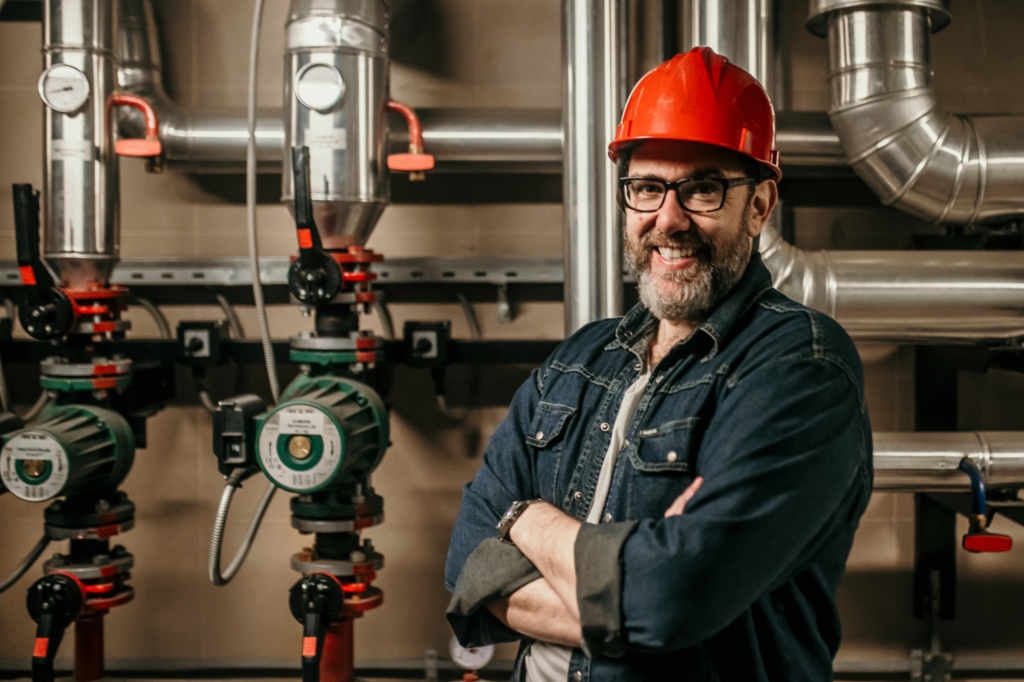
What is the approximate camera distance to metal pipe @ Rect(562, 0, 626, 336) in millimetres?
1701

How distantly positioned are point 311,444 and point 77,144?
911 millimetres

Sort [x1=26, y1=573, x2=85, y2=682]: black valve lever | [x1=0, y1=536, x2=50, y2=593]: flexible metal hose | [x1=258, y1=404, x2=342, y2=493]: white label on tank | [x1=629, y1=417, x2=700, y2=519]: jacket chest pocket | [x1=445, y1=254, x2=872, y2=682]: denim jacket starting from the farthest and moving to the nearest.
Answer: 1. [x1=0, y1=536, x2=50, y2=593]: flexible metal hose
2. [x1=26, y1=573, x2=85, y2=682]: black valve lever
3. [x1=258, y1=404, x2=342, y2=493]: white label on tank
4. [x1=629, y1=417, x2=700, y2=519]: jacket chest pocket
5. [x1=445, y1=254, x2=872, y2=682]: denim jacket

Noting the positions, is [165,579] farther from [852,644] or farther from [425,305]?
[852,644]

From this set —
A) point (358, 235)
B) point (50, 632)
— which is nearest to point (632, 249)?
point (358, 235)

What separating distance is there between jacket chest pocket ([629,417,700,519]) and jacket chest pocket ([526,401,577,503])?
129mm

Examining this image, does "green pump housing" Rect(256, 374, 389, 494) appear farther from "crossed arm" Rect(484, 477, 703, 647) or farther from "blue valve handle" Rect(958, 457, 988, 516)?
"blue valve handle" Rect(958, 457, 988, 516)

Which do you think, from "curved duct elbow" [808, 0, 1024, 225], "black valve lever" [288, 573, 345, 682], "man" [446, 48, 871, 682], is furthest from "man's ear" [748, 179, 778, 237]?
"black valve lever" [288, 573, 345, 682]

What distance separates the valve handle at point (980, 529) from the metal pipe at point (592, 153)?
902 mm

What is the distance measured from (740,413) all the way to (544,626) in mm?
338

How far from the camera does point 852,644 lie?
6.90 ft

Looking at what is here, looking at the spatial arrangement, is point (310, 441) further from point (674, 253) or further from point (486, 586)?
point (674, 253)

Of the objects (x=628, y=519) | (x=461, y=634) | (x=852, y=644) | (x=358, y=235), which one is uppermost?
(x=358, y=235)

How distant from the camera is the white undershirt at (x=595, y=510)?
0.91 metres

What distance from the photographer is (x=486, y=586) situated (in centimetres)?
91
